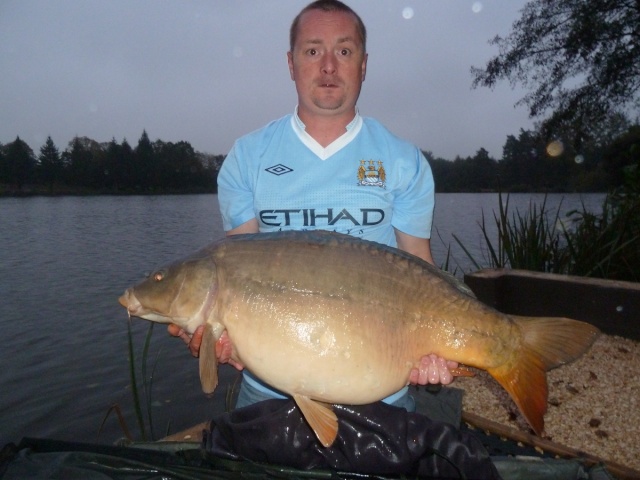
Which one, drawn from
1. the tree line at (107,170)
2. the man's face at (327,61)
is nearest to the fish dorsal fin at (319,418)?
the man's face at (327,61)

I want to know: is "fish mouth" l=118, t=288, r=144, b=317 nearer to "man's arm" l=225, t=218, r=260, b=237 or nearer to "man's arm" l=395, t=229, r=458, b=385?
"man's arm" l=225, t=218, r=260, b=237

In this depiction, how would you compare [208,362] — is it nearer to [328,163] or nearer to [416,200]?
[328,163]

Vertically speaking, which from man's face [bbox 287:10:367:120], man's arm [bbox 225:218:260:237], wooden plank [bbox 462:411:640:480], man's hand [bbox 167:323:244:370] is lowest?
wooden plank [bbox 462:411:640:480]

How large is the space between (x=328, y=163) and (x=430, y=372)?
0.84 m

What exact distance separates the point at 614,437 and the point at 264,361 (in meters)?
2.28

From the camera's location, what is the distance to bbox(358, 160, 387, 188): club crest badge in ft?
6.29

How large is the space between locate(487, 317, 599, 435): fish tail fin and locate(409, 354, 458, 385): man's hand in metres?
0.17

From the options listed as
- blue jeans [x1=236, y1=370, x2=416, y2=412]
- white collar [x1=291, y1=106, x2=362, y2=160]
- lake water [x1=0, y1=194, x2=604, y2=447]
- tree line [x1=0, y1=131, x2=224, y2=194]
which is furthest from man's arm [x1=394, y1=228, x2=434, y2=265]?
tree line [x1=0, y1=131, x2=224, y2=194]

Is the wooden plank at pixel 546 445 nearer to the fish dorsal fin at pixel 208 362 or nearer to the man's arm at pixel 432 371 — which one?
the man's arm at pixel 432 371

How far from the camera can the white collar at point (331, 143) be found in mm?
1949

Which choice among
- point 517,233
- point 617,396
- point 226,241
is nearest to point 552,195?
point 517,233

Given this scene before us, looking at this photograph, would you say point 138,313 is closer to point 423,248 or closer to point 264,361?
point 264,361

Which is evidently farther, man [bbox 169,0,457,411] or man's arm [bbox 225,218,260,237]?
man's arm [bbox 225,218,260,237]

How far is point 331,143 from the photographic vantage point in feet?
6.47
